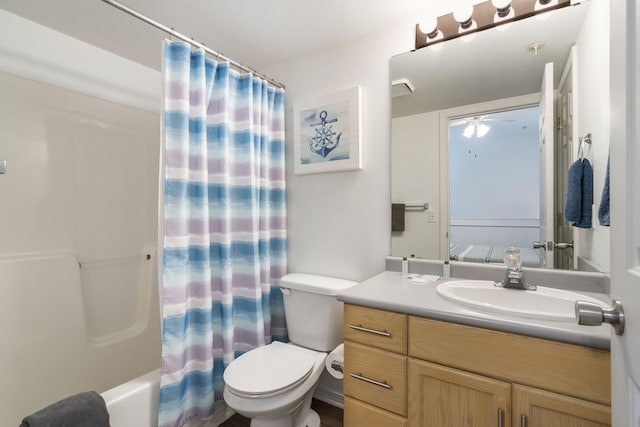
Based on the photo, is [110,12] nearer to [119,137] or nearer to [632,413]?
[119,137]

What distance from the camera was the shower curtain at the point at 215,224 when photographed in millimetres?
1404

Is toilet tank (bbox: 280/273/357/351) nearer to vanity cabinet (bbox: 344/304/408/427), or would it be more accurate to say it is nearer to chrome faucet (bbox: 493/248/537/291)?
vanity cabinet (bbox: 344/304/408/427)

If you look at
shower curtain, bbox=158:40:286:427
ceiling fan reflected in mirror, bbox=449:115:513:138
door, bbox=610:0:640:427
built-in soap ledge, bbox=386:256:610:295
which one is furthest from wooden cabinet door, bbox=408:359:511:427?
ceiling fan reflected in mirror, bbox=449:115:513:138

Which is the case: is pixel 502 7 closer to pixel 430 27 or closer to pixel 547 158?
pixel 430 27

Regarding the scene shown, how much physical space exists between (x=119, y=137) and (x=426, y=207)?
2209 mm

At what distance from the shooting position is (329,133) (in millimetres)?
1875

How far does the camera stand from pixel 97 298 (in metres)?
2.01

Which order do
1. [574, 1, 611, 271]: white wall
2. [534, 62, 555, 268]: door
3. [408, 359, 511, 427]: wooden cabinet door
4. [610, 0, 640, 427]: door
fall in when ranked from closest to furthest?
[610, 0, 640, 427]: door → [408, 359, 511, 427]: wooden cabinet door → [574, 1, 611, 271]: white wall → [534, 62, 555, 268]: door

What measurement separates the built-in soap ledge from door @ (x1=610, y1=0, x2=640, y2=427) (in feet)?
2.48

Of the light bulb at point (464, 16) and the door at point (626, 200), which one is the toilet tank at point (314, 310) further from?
the light bulb at point (464, 16)

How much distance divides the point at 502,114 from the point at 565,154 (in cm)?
33

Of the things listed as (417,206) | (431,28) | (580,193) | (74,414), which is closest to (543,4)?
(431,28)

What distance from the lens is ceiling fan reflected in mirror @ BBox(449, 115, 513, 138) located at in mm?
1481

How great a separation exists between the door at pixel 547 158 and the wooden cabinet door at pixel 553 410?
2.16 feet
